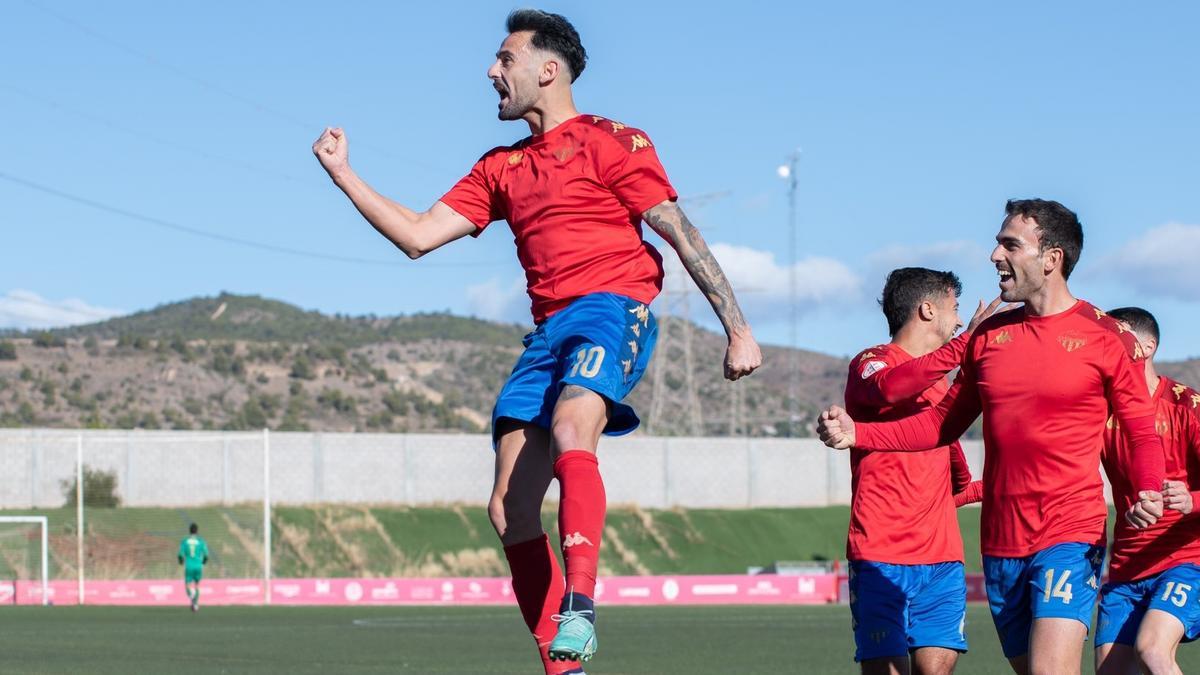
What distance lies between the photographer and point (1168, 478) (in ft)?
26.5

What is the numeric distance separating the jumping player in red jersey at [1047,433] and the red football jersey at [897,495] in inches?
38.5

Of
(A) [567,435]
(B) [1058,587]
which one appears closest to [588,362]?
(A) [567,435]

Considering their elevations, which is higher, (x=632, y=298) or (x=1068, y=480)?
(x=632, y=298)

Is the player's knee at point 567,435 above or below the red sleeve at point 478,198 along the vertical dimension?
below

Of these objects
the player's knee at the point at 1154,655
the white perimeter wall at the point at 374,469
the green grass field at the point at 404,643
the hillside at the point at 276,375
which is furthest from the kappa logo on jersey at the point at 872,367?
the hillside at the point at 276,375

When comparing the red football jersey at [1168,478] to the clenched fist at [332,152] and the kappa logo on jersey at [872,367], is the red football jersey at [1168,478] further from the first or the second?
A: the clenched fist at [332,152]

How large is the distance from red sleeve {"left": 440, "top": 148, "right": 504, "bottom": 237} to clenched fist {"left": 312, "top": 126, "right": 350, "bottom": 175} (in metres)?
0.49

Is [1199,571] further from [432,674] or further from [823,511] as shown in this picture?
[823,511]

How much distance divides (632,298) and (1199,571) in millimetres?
2875

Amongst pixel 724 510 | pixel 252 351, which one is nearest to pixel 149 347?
pixel 252 351

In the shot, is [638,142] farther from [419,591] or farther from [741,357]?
[419,591]

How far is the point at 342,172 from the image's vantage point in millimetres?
6961

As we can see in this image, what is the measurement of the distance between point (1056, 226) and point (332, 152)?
110 inches

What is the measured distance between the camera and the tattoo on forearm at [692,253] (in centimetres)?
681
